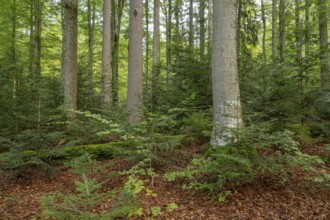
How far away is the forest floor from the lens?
326 centimetres

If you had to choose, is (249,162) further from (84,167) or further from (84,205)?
(84,167)

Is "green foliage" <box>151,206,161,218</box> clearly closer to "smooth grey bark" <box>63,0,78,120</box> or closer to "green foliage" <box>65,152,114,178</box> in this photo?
"green foliage" <box>65,152,114,178</box>

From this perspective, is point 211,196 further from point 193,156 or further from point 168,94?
point 168,94

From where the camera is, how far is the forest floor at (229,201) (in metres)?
3.26

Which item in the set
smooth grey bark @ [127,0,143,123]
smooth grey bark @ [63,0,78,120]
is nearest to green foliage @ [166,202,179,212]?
smooth grey bark @ [127,0,143,123]

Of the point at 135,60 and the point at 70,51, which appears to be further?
the point at 70,51

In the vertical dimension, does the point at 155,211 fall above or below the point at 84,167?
below

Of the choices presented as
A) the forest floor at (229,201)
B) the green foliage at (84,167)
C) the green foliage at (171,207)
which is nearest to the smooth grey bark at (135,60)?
the green foliage at (84,167)

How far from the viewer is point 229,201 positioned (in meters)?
3.52

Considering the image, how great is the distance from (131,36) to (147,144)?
Answer: 3833 mm

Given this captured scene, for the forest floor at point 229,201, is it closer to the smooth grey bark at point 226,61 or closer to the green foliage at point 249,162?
the green foliage at point 249,162

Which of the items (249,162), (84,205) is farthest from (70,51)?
(249,162)

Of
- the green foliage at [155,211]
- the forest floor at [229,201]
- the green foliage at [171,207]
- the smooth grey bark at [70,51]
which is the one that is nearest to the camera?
the forest floor at [229,201]

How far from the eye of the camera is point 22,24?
1283cm
